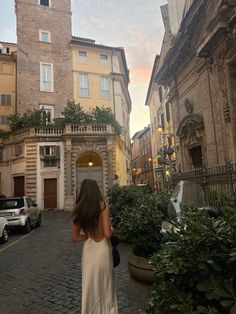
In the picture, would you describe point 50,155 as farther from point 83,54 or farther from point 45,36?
point 45,36

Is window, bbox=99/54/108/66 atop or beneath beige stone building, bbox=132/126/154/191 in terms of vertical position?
atop

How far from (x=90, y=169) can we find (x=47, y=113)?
7886 millimetres

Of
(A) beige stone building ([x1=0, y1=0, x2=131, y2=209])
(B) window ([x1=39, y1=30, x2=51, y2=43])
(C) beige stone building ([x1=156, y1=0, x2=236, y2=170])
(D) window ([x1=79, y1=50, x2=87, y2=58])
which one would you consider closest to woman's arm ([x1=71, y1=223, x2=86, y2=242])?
(C) beige stone building ([x1=156, y1=0, x2=236, y2=170])

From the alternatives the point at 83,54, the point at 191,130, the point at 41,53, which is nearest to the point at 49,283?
the point at 191,130

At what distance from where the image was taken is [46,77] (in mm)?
34469

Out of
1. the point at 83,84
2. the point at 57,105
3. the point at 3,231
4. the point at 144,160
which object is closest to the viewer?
the point at 3,231

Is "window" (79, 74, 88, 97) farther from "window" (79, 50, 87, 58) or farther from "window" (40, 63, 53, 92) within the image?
"window" (40, 63, 53, 92)

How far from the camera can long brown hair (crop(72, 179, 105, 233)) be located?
3.57m

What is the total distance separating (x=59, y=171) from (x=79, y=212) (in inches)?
1028

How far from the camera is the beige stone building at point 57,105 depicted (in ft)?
95.0

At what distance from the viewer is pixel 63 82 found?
3475 centimetres

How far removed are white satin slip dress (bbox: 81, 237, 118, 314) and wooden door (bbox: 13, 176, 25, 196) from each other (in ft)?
90.1

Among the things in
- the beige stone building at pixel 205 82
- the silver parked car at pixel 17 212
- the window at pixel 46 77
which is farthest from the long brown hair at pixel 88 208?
the window at pixel 46 77

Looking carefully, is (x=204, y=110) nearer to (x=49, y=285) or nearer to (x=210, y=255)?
(x=49, y=285)
